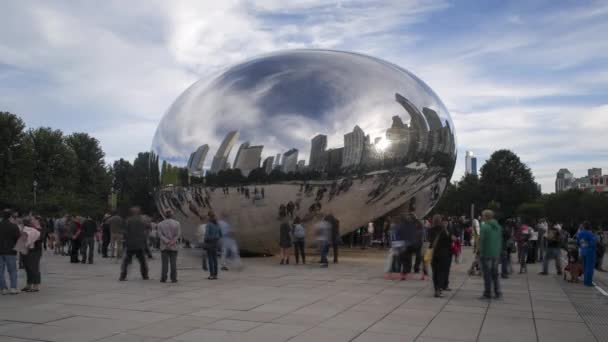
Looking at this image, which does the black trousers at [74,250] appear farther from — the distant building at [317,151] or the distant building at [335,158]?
the distant building at [335,158]

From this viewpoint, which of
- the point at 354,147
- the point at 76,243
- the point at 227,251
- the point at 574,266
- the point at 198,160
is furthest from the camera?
the point at 76,243

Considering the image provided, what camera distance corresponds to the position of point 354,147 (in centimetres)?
1526

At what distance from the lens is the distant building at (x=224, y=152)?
49.5ft

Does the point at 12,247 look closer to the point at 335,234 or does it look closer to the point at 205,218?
the point at 205,218

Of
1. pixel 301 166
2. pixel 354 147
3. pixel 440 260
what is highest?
pixel 354 147

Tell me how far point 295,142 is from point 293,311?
7384 mm

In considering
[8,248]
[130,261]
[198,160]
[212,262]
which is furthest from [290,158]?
[8,248]

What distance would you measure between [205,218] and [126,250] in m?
4.32

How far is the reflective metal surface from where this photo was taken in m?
14.9

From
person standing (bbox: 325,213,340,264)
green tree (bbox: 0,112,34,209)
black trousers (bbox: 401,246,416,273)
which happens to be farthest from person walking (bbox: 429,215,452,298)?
green tree (bbox: 0,112,34,209)

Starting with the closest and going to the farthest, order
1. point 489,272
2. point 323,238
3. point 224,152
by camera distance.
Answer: point 489,272, point 323,238, point 224,152

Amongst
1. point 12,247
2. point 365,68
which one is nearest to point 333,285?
point 12,247

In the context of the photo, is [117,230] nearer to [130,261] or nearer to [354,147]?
[130,261]

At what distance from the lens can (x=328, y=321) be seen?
7.34m
